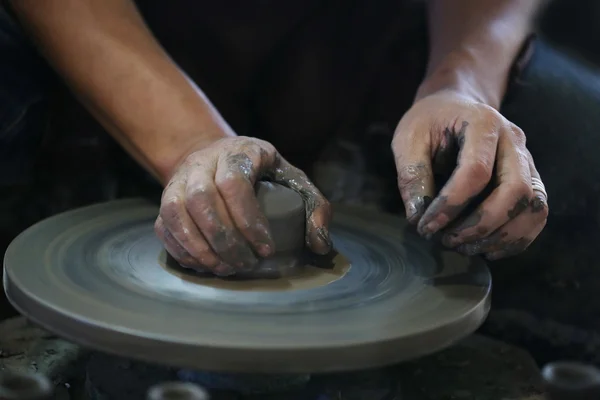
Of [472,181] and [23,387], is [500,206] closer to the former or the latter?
[472,181]

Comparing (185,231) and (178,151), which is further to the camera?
(178,151)

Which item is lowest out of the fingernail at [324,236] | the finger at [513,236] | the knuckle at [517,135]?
the fingernail at [324,236]

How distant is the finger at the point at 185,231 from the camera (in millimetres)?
1131

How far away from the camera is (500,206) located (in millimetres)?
1132

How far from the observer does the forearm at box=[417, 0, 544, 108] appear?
5.11 feet

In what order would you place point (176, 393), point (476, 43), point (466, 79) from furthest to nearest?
1. point (476, 43)
2. point (466, 79)
3. point (176, 393)

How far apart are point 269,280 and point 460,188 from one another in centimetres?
34

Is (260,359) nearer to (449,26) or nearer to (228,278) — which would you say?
(228,278)

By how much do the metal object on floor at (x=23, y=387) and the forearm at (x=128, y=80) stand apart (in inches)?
23.8

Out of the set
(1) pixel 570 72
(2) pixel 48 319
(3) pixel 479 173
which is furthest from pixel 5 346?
(1) pixel 570 72

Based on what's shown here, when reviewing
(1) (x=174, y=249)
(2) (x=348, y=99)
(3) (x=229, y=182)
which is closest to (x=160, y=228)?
(1) (x=174, y=249)

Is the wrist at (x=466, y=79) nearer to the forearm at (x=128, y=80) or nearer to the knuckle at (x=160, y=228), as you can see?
Answer: the forearm at (x=128, y=80)

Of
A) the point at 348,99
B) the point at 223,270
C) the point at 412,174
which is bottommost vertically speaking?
the point at 348,99

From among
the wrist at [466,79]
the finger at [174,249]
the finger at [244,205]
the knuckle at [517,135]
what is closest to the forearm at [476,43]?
the wrist at [466,79]
